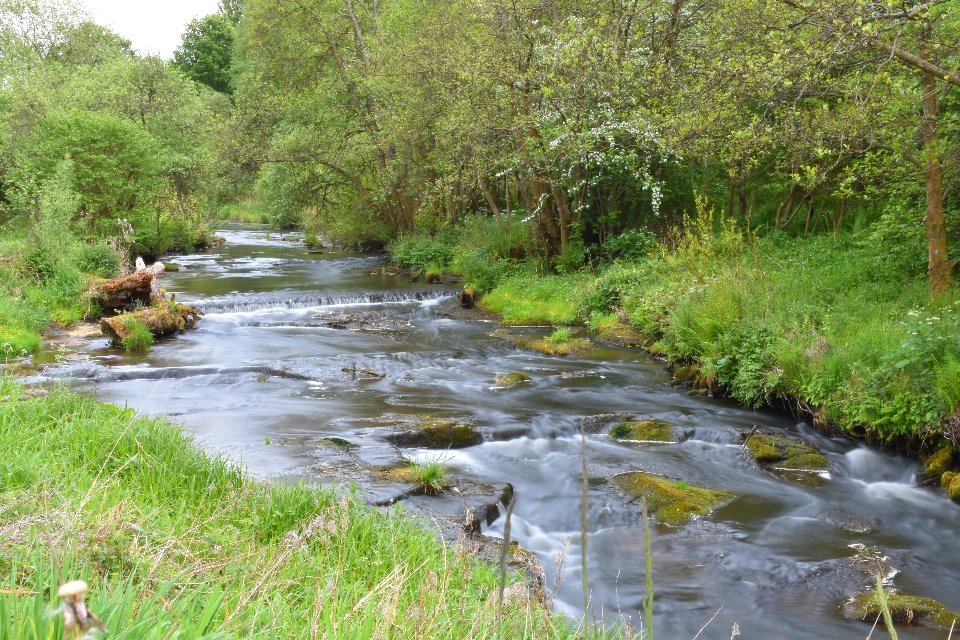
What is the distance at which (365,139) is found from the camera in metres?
25.5

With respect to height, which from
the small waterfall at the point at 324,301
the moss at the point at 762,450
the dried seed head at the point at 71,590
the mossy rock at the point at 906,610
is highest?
the dried seed head at the point at 71,590

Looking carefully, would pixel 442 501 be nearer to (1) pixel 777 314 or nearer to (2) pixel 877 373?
(2) pixel 877 373

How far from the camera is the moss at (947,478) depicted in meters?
7.66

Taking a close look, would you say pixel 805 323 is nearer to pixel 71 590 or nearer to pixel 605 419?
pixel 605 419

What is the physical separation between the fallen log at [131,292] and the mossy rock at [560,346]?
8.24 meters

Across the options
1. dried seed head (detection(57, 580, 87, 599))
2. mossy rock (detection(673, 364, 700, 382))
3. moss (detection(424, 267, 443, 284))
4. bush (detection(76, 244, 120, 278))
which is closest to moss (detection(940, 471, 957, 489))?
mossy rock (detection(673, 364, 700, 382))

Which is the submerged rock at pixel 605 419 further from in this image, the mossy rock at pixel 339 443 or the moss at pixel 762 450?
the mossy rock at pixel 339 443

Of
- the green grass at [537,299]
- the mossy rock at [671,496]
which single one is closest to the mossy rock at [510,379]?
the mossy rock at [671,496]

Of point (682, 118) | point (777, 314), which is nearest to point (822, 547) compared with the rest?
point (777, 314)

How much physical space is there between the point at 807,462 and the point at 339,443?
5.39 meters

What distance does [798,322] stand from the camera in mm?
10781

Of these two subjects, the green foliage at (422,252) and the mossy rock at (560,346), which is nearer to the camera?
the mossy rock at (560,346)

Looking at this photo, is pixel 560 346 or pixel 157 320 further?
pixel 157 320

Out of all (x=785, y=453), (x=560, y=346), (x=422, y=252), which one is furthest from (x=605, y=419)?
(x=422, y=252)
